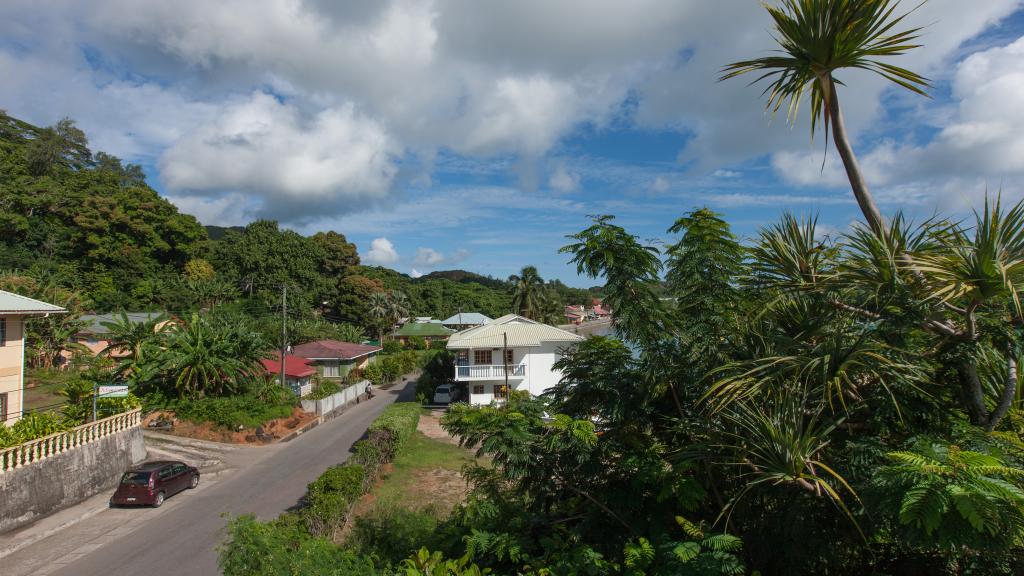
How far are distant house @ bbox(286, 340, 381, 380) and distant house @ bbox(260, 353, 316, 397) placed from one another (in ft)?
6.83

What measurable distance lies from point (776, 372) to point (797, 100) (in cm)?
250

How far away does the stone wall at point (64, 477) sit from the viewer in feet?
43.2

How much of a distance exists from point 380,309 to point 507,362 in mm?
37741

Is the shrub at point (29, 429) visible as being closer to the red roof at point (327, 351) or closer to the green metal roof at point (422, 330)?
the red roof at point (327, 351)

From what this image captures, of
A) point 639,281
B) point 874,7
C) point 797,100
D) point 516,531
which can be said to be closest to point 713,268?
point 639,281

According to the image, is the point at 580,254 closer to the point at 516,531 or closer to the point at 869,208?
the point at 869,208

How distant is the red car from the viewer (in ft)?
50.6

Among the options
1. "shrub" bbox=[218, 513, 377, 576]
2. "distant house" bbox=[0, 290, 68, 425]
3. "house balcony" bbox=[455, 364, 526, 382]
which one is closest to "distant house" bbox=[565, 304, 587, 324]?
"house balcony" bbox=[455, 364, 526, 382]

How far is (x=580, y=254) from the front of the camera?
622 centimetres

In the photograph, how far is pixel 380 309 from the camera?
66.2 m

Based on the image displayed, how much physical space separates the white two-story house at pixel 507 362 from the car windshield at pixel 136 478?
738 inches

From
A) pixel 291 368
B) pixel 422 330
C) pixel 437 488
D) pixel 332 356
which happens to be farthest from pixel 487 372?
pixel 422 330

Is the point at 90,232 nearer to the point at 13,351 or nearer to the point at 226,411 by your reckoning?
the point at 226,411

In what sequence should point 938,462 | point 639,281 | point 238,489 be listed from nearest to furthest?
point 938,462
point 639,281
point 238,489
